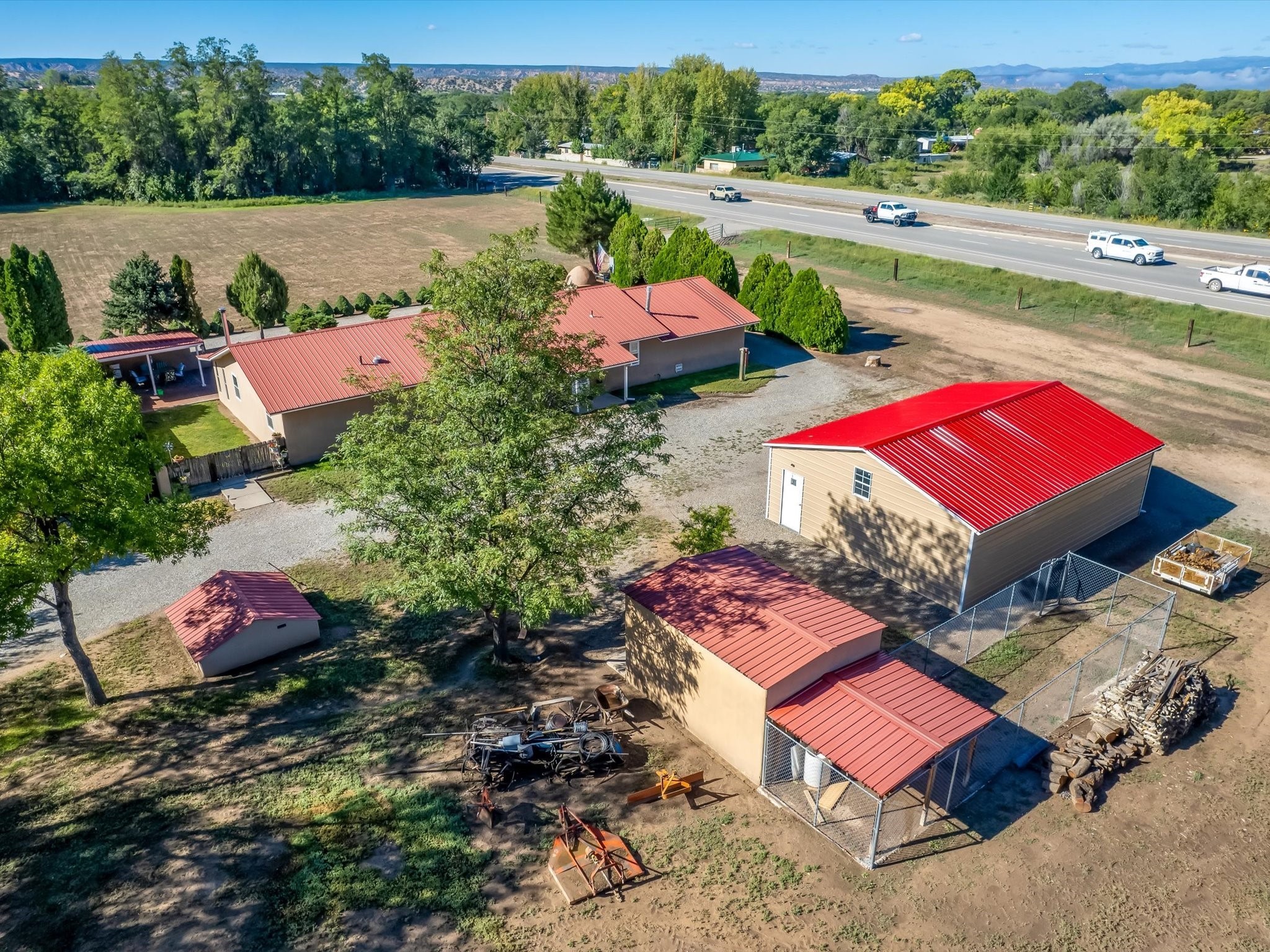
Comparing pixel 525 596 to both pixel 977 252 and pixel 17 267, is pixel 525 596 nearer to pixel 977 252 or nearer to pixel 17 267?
pixel 17 267

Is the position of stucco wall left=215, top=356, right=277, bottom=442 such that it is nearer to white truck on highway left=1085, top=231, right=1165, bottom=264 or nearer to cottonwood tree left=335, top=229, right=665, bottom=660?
cottonwood tree left=335, top=229, right=665, bottom=660

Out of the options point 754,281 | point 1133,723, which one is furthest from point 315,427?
point 1133,723

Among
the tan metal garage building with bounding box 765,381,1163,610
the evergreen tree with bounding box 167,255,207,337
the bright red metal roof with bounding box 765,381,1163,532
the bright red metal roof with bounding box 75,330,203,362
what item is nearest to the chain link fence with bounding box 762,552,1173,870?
the tan metal garage building with bounding box 765,381,1163,610

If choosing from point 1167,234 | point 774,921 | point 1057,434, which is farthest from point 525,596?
point 1167,234

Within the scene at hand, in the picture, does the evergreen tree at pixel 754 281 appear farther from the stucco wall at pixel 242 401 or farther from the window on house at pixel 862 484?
the stucco wall at pixel 242 401

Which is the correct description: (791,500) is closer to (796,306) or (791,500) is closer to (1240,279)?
(796,306)
